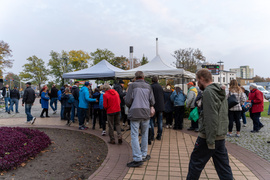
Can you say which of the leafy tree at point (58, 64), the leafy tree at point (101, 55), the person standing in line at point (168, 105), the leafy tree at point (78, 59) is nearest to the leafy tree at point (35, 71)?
the leafy tree at point (58, 64)

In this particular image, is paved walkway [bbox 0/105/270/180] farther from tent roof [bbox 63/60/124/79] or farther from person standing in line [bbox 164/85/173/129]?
tent roof [bbox 63/60/124/79]

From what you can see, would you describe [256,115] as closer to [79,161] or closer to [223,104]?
[223,104]

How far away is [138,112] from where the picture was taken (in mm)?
4133

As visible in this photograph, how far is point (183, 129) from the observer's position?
8.12 meters

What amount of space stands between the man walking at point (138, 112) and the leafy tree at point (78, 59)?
129ft

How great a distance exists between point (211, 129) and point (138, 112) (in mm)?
1801

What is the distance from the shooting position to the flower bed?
4.02 m

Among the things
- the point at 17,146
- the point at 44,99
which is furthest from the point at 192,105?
the point at 44,99

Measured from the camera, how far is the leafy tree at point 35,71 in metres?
48.8

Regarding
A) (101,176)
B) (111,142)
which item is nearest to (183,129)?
(111,142)

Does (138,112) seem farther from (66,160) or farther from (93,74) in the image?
(93,74)

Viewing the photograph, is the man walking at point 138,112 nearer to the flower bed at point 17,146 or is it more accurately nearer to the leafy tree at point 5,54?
the flower bed at point 17,146

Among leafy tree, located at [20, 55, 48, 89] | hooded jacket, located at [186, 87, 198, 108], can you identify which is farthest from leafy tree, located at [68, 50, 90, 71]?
hooded jacket, located at [186, 87, 198, 108]

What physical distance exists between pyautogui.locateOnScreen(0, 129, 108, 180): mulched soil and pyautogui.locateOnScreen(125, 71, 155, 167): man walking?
0.98m
